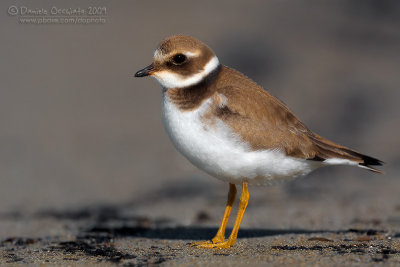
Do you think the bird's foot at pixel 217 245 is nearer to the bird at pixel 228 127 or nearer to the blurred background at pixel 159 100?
the bird at pixel 228 127

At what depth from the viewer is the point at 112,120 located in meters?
14.2

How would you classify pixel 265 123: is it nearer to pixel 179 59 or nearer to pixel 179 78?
pixel 179 78

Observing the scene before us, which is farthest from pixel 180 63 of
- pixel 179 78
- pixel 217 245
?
pixel 217 245

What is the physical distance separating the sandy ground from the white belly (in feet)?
2.41

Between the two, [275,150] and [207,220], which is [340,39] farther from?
[275,150]

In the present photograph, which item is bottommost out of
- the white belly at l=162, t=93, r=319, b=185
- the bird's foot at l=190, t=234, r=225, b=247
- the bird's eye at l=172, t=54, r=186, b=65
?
the bird's foot at l=190, t=234, r=225, b=247

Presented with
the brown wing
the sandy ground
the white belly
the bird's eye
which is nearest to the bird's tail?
the brown wing

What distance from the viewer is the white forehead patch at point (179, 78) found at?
20.4 feet

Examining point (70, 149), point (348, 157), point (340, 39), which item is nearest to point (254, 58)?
point (340, 39)

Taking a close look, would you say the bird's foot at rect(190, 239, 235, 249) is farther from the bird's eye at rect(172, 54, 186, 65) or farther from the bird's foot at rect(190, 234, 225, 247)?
the bird's eye at rect(172, 54, 186, 65)

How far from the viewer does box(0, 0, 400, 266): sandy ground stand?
6.54 m

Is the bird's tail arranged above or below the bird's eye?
below

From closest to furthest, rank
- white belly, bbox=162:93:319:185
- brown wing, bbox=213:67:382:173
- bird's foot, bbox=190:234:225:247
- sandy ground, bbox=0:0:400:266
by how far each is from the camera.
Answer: white belly, bbox=162:93:319:185 < brown wing, bbox=213:67:382:173 < bird's foot, bbox=190:234:225:247 < sandy ground, bbox=0:0:400:266

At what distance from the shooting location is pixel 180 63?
6312mm
